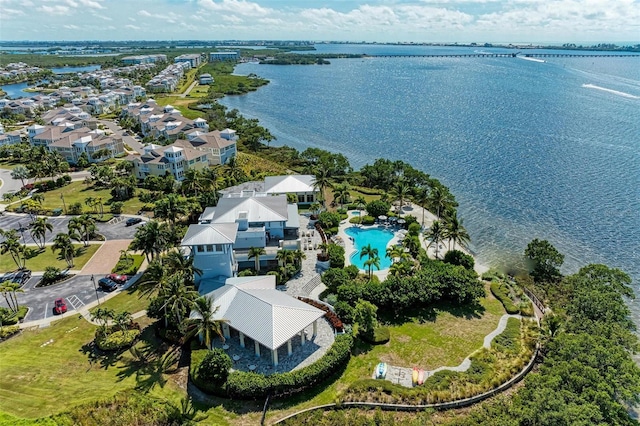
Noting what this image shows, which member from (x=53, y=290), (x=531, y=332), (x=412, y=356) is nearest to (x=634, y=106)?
(x=531, y=332)

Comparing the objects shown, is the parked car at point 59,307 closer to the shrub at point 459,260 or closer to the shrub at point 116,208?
the shrub at point 116,208

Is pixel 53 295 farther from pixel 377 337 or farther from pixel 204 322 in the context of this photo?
pixel 377 337

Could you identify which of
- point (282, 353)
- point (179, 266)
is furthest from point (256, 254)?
point (282, 353)

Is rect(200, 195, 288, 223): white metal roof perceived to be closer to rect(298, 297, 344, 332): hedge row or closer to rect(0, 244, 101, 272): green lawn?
rect(298, 297, 344, 332): hedge row

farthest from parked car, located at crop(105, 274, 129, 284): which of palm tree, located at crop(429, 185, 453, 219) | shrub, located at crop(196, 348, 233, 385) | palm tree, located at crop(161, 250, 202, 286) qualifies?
palm tree, located at crop(429, 185, 453, 219)

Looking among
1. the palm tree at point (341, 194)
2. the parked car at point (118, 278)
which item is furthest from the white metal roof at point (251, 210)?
the palm tree at point (341, 194)

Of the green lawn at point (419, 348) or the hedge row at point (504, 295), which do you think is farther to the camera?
the hedge row at point (504, 295)

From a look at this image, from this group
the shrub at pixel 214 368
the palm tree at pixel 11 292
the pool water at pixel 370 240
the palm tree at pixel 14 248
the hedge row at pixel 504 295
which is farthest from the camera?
the pool water at pixel 370 240

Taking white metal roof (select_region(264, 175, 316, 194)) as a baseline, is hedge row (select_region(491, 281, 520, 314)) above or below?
below
